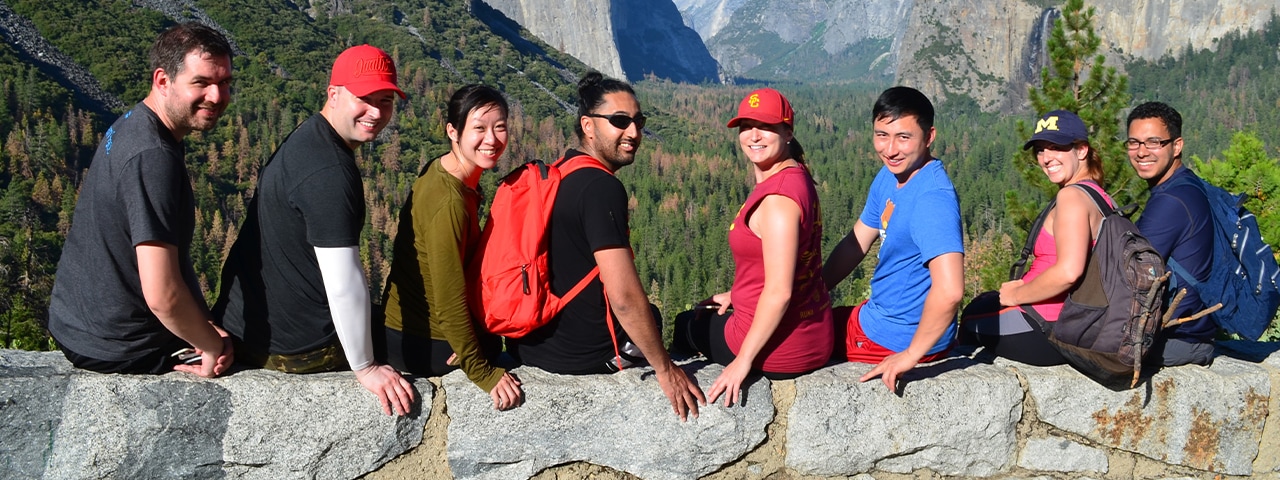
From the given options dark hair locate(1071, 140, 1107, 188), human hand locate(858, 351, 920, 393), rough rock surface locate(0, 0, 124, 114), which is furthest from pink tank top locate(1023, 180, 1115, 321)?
rough rock surface locate(0, 0, 124, 114)

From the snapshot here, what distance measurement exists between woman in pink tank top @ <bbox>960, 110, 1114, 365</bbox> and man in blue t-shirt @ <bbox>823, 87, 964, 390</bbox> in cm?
27

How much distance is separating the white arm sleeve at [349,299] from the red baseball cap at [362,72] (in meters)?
0.59

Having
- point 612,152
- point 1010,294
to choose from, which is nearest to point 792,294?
point 612,152

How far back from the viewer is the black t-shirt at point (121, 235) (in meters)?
2.73

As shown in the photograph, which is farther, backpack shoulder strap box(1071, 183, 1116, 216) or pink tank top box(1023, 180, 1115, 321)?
pink tank top box(1023, 180, 1115, 321)

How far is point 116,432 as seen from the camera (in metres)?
2.77

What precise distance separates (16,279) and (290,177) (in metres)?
27.3

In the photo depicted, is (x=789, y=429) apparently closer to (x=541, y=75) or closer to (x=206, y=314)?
(x=206, y=314)

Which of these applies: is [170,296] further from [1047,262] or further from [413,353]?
[1047,262]

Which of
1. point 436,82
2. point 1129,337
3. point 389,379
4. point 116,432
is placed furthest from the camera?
point 436,82

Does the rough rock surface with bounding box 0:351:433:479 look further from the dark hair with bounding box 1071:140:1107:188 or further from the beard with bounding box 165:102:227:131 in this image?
the dark hair with bounding box 1071:140:1107:188

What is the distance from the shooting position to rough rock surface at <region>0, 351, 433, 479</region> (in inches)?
108

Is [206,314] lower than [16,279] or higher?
higher

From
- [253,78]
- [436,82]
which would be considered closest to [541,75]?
[436,82]
